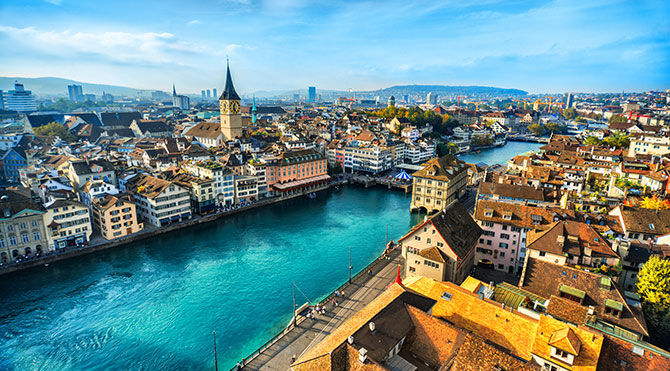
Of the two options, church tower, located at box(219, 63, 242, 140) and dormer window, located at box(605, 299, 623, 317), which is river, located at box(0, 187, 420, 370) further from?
church tower, located at box(219, 63, 242, 140)

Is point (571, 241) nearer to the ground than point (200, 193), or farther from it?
farther from it

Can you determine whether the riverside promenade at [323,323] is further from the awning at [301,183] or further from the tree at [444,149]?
the tree at [444,149]

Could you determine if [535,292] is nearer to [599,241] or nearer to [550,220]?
[599,241]

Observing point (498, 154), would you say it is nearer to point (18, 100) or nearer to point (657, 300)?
point (657, 300)

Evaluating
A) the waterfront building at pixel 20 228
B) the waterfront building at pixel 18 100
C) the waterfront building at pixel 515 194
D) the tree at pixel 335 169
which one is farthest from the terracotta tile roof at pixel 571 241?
the waterfront building at pixel 18 100

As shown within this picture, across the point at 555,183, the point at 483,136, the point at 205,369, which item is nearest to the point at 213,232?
the point at 205,369

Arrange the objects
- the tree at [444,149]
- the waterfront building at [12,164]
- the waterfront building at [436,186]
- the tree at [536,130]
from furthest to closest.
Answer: the tree at [536,130] < the tree at [444,149] < the waterfront building at [12,164] < the waterfront building at [436,186]

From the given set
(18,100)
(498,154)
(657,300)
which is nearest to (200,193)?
(657,300)
